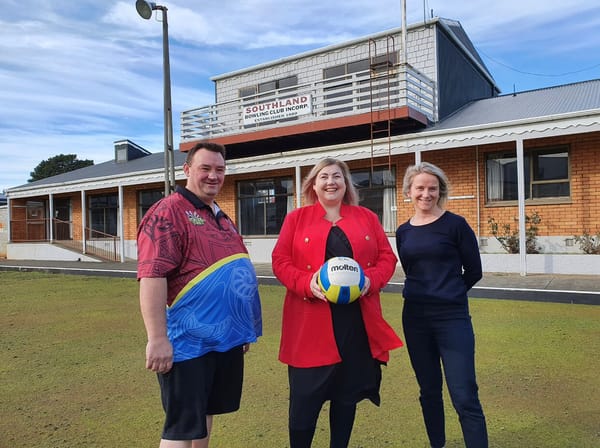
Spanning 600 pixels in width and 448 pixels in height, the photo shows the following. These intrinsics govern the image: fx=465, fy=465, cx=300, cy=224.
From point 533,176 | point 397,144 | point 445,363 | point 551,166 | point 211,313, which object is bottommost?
point 445,363

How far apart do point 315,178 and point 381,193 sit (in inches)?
452

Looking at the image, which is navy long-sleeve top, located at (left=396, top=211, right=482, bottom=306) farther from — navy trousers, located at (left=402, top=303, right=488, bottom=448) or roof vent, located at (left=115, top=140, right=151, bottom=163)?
roof vent, located at (left=115, top=140, right=151, bottom=163)

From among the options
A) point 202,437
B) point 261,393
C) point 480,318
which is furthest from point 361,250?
point 480,318

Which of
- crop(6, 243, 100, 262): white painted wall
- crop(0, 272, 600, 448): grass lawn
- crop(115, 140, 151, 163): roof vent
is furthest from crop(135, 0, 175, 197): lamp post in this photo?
crop(115, 140, 151, 163): roof vent

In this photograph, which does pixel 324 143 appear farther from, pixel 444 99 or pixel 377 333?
pixel 377 333

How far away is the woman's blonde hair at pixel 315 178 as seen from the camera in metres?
2.75

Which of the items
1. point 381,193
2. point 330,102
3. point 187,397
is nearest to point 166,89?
point 330,102

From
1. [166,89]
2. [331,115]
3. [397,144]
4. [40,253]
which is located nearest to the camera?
[397,144]

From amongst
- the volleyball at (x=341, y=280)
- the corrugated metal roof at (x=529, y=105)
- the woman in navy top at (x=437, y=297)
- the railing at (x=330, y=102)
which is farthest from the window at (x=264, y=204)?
the volleyball at (x=341, y=280)

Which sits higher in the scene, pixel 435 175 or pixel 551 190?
pixel 551 190

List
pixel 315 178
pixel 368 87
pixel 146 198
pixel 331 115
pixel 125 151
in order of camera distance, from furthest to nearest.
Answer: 1. pixel 125 151
2. pixel 146 198
3. pixel 331 115
4. pixel 368 87
5. pixel 315 178

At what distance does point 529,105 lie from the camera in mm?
13273

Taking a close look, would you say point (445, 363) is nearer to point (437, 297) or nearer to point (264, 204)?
point (437, 297)

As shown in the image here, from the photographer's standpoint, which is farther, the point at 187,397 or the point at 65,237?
the point at 65,237
